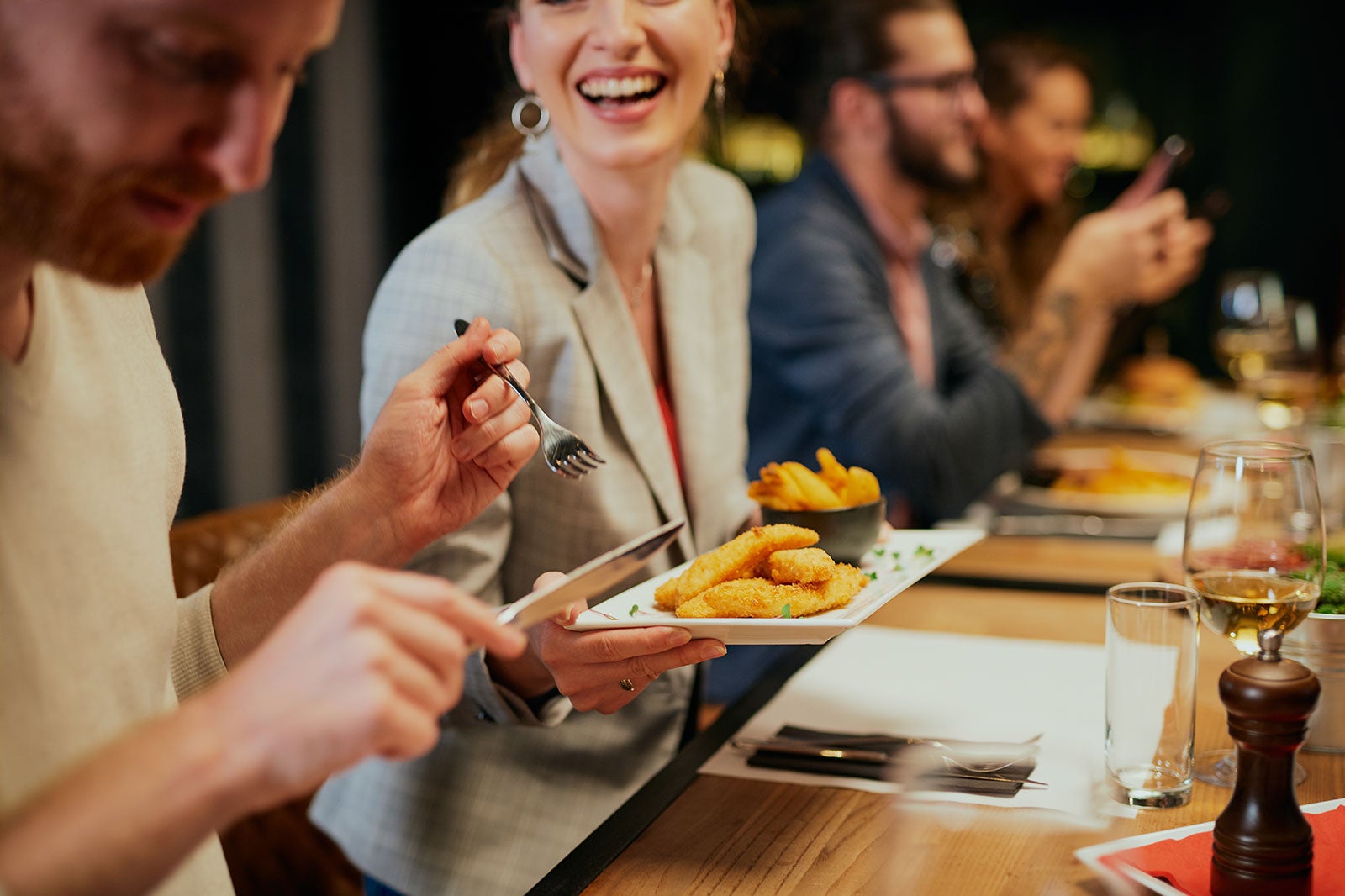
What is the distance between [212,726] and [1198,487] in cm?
98

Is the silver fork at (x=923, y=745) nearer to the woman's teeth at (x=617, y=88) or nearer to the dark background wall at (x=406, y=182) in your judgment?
the woman's teeth at (x=617, y=88)

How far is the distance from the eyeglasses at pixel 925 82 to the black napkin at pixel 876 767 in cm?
186

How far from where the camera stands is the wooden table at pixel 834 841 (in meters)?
1.02

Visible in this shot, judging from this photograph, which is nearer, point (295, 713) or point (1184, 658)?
point (295, 713)

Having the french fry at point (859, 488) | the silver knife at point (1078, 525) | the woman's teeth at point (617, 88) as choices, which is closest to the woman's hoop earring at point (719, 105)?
the woman's teeth at point (617, 88)

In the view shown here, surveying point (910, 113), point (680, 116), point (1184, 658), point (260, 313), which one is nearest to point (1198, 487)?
point (1184, 658)

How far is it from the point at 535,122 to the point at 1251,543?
1.02m

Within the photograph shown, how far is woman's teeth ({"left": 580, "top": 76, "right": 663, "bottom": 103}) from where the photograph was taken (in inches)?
60.3

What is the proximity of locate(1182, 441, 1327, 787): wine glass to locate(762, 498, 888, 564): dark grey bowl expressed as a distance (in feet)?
1.14

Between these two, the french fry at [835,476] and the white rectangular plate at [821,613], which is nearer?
the white rectangular plate at [821,613]

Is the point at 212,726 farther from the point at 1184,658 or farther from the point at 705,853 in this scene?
the point at 1184,658

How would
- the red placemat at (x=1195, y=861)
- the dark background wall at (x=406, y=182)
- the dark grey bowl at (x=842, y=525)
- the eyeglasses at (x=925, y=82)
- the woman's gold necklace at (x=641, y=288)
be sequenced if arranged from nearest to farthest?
the red placemat at (x=1195, y=861)
the dark grey bowl at (x=842, y=525)
the woman's gold necklace at (x=641, y=288)
the eyeglasses at (x=925, y=82)
the dark background wall at (x=406, y=182)

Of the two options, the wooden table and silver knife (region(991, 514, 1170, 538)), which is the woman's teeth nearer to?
the wooden table

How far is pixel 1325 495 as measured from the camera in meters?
2.23
